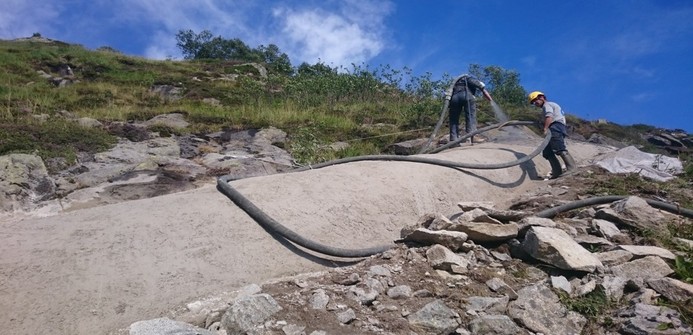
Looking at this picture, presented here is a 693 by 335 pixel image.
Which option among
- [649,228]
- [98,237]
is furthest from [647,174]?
[98,237]

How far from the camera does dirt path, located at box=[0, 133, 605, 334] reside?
3.36 metres

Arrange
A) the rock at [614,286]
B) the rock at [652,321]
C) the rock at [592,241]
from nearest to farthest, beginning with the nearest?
the rock at [652,321] < the rock at [614,286] < the rock at [592,241]

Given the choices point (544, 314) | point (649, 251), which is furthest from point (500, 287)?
point (649, 251)

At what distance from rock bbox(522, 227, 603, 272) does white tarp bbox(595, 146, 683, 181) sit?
4.03m

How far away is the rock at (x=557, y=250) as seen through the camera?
3.53 metres

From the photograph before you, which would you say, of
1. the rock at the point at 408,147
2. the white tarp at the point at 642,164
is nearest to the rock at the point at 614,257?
the white tarp at the point at 642,164

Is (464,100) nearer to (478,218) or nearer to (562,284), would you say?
(478,218)

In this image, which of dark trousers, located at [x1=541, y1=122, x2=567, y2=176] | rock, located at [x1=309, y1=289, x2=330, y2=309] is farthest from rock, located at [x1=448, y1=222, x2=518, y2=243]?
dark trousers, located at [x1=541, y1=122, x2=567, y2=176]

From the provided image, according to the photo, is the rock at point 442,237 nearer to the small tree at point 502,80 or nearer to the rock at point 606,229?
the rock at point 606,229

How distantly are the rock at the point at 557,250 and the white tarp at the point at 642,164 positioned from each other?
4.03 m

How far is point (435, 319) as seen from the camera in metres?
3.05

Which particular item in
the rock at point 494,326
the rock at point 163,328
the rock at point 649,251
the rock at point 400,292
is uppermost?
the rock at point 649,251

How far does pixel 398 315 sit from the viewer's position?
3172mm

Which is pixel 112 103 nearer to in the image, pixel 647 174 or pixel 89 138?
pixel 89 138
